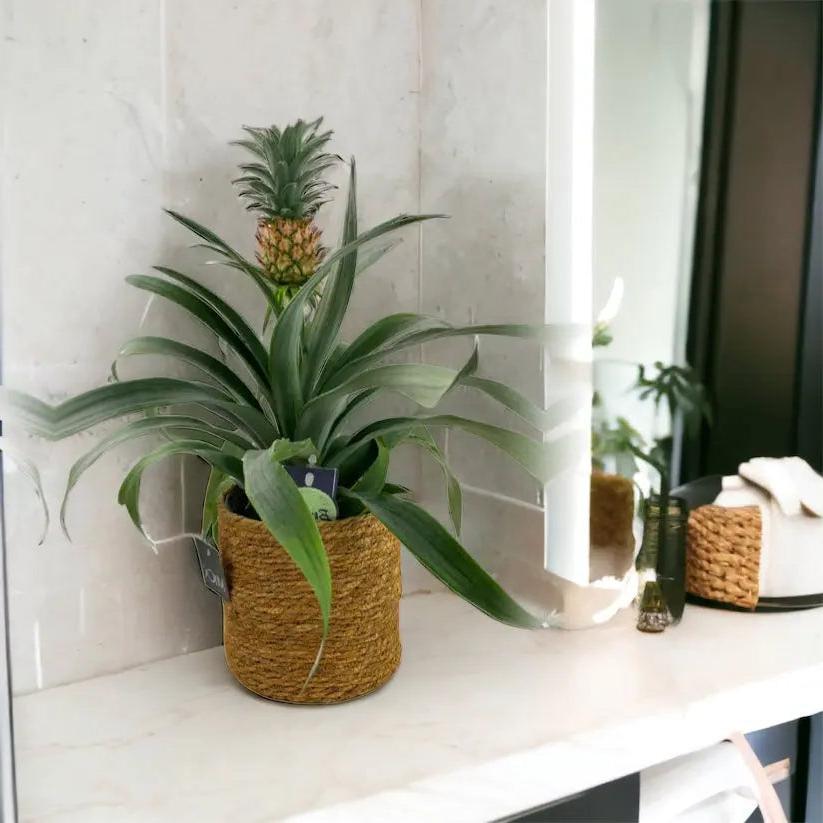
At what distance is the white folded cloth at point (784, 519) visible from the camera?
1.22 m

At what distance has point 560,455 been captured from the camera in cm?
115

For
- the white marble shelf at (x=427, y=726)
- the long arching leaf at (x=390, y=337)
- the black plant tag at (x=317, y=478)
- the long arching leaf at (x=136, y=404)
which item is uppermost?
the long arching leaf at (x=390, y=337)

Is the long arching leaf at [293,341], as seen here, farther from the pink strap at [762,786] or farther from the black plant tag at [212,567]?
the pink strap at [762,786]

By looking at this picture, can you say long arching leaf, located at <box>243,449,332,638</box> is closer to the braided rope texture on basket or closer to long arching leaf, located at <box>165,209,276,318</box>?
long arching leaf, located at <box>165,209,276,318</box>

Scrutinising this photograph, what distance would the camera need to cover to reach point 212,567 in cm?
101

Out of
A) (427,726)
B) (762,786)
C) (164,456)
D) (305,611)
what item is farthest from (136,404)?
(762,786)

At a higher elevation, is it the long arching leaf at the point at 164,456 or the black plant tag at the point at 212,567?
the long arching leaf at the point at 164,456

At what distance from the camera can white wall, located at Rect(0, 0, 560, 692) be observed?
1.00 m

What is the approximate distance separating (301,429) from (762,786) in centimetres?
64

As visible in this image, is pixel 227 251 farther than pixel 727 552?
No

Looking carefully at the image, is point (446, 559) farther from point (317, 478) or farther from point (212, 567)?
point (212, 567)

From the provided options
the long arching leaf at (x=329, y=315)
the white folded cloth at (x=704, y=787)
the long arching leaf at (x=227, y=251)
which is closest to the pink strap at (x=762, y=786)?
the white folded cloth at (x=704, y=787)

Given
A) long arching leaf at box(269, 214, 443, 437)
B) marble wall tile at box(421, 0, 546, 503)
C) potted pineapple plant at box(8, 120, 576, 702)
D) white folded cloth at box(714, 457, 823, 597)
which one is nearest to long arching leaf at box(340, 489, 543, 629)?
potted pineapple plant at box(8, 120, 576, 702)

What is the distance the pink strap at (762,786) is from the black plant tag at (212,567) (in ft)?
1.90
